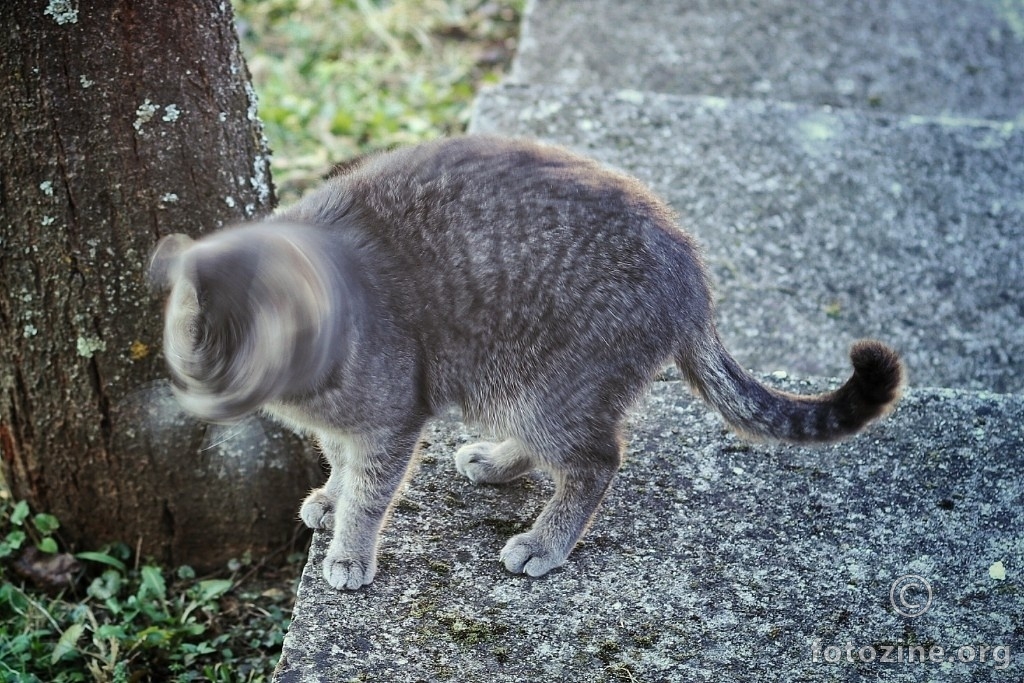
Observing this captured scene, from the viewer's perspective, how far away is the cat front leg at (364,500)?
256cm

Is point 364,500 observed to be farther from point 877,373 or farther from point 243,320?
point 877,373

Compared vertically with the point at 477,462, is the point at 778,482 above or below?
below

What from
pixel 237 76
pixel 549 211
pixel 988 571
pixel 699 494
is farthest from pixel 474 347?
pixel 988 571

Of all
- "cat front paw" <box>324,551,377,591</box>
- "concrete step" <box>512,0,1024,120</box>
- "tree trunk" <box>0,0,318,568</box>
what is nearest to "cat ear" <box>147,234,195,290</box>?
"tree trunk" <box>0,0,318,568</box>

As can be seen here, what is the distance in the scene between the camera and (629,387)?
8.45 feet

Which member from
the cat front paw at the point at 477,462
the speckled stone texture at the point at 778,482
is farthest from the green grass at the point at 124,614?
the cat front paw at the point at 477,462

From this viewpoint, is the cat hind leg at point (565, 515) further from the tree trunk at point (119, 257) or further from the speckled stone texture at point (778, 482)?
the tree trunk at point (119, 257)

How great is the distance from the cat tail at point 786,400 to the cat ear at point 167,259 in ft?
4.17

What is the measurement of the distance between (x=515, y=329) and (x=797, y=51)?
350 cm

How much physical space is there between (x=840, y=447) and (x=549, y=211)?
3.83 ft

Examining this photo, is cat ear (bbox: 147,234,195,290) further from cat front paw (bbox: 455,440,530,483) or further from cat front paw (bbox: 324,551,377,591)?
cat front paw (bbox: 455,440,530,483)

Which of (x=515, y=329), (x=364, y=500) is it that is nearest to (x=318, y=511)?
(x=364, y=500)

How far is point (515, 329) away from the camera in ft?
8.32

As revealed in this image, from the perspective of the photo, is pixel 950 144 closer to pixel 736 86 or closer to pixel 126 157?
pixel 736 86
